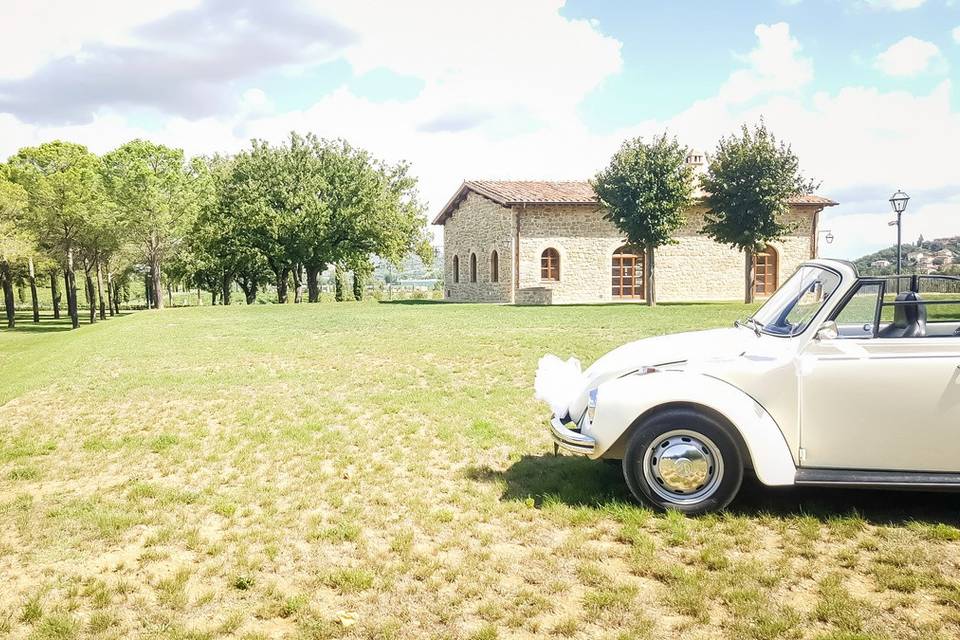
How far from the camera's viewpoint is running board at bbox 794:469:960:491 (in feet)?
13.0

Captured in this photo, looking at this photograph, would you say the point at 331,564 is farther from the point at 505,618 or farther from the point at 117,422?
the point at 117,422

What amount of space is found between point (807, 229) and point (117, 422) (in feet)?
125

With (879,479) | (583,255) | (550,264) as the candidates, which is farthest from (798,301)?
(583,255)

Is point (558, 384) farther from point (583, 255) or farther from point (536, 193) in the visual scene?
point (536, 193)

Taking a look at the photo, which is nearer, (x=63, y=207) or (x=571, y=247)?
(x=63, y=207)

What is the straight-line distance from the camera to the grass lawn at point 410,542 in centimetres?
318

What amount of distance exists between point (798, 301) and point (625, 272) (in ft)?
106

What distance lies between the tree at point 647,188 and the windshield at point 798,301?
25586mm

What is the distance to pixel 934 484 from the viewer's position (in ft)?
13.0

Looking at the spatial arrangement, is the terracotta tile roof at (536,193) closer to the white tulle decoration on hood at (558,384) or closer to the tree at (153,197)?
the tree at (153,197)

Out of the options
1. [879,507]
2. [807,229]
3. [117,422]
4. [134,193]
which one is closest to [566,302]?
[807,229]

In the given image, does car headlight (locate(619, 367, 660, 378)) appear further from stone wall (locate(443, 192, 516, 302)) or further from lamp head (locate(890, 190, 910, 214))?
stone wall (locate(443, 192, 516, 302))

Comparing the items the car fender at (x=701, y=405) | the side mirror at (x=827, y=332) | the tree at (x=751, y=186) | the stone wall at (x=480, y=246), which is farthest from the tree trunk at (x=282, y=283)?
the side mirror at (x=827, y=332)

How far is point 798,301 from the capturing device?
4590mm
